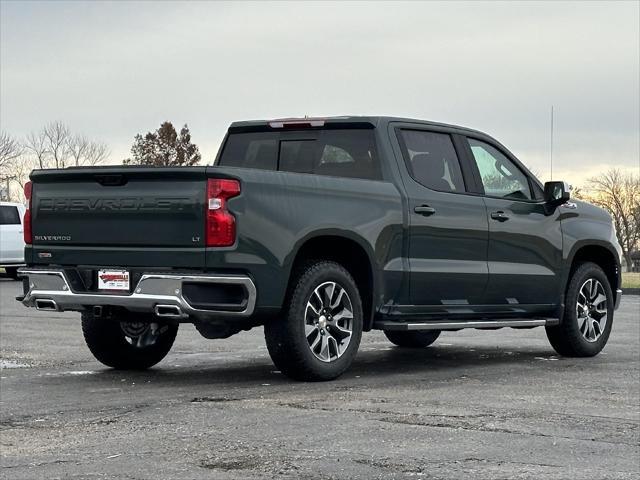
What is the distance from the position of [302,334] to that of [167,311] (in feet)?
3.13

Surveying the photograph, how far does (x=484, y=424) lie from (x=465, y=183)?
3544 millimetres

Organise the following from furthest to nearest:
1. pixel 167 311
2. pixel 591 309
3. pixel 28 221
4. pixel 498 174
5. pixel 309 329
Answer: pixel 591 309
pixel 498 174
pixel 28 221
pixel 309 329
pixel 167 311

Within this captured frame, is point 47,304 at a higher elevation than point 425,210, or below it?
below

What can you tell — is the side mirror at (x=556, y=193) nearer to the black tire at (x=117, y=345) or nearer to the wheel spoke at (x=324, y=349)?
the wheel spoke at (x=324, y=349)

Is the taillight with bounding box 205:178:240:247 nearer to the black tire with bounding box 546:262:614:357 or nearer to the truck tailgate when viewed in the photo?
the truck tailgate

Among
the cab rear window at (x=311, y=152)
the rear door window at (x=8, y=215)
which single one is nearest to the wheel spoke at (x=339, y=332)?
the cab rear window at (x=311, y=152)

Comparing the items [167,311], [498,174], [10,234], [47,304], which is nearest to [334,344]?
[167,311]

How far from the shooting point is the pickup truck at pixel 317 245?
8.18 metres

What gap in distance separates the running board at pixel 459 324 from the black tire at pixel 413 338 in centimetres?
161

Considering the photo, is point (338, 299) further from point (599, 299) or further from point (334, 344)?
point (599, 299)

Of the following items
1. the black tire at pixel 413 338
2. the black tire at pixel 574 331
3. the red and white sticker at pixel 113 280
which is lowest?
the black tire at pixel 413 338

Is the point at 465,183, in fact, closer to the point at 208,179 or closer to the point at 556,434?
the point at 208,179

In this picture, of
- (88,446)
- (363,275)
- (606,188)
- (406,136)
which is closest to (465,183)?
(406,136)

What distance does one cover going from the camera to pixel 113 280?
27.7ft
